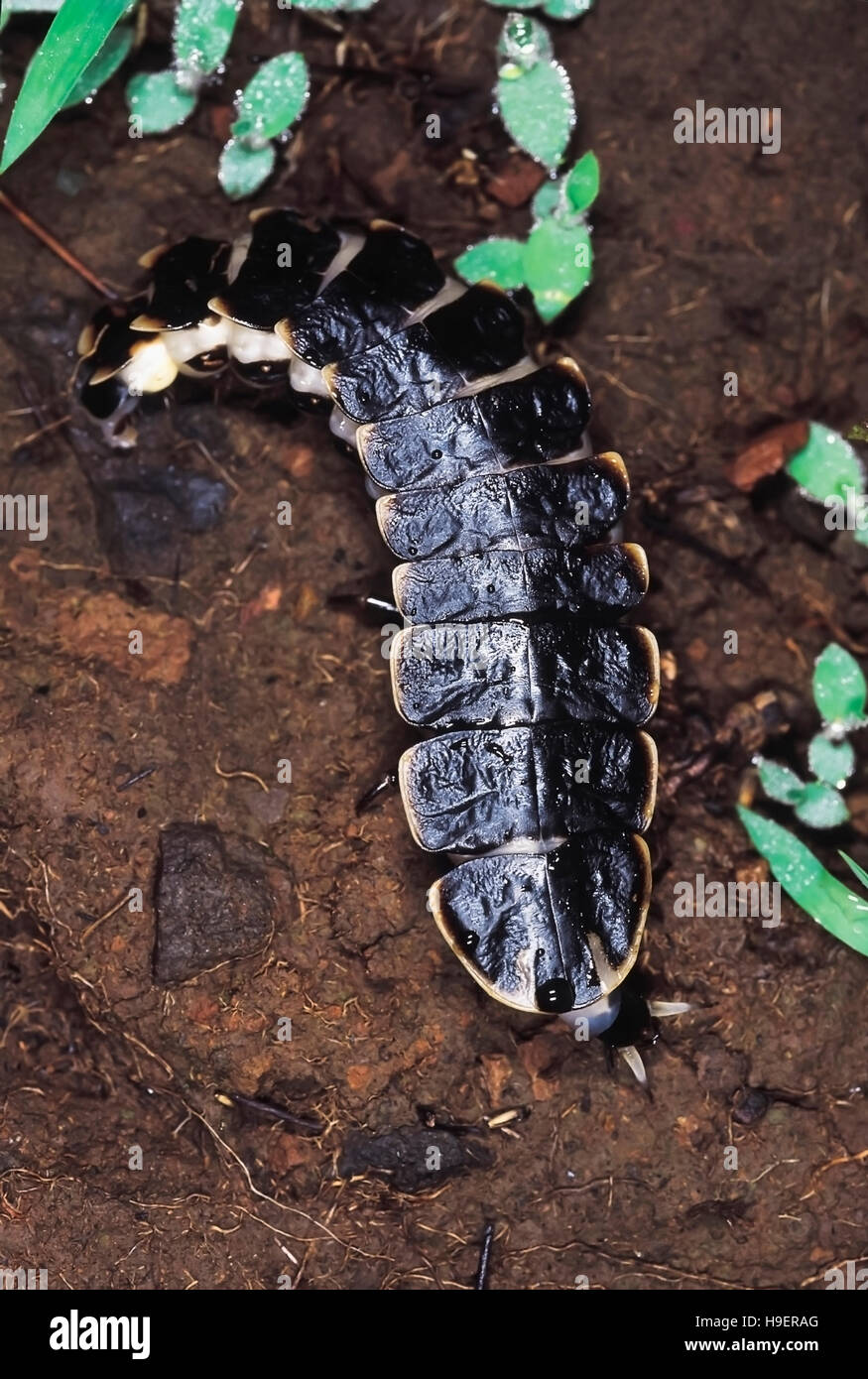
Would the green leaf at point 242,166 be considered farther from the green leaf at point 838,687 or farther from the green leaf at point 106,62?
the green leaf at point 838,687

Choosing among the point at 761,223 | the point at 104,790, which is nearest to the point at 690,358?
the point at 761,223

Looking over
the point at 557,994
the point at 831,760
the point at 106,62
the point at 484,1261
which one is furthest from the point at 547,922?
the point at 106,62

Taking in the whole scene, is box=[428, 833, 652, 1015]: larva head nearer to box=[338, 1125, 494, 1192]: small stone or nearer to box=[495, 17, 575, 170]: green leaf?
box=[338, 1125, 494, 1192]: small stone

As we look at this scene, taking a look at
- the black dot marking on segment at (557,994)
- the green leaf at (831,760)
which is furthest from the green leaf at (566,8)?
the black dot marking on segment at (557,994)

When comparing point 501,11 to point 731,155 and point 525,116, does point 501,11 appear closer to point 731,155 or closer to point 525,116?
point 525,116

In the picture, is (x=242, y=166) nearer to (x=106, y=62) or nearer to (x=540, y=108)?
(x=106, y=62)

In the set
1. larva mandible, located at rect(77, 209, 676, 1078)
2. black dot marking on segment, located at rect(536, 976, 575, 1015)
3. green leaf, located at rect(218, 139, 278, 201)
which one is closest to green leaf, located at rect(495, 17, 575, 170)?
larva mandible, located at rect(77, 209, 676, 1078)
